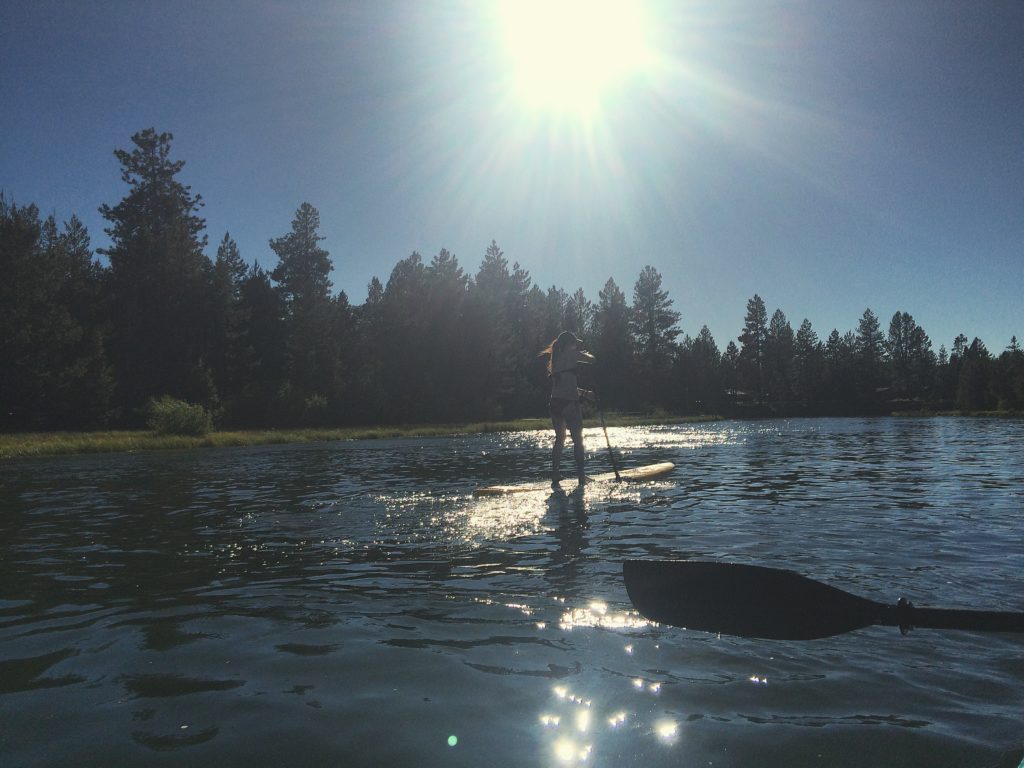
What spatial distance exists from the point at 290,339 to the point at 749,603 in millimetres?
69908

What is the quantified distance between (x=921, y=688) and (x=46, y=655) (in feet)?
17.5

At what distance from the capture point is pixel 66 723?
3301 millimetres

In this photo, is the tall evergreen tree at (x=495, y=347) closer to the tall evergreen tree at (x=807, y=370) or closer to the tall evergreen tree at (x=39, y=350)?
the tall evergreen tree at (x=39, y=350)

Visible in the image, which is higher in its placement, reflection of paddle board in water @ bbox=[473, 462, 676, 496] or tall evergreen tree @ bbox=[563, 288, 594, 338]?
tall evergreen tree @ bbox=[563, 288, 594, 338]

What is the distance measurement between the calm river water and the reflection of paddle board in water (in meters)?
1.79

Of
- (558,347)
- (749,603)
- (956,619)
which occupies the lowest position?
(749,603)

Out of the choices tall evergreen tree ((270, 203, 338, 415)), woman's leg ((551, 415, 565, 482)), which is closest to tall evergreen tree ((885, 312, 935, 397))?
tall evergreen tree ((270, 203, 338, 415))

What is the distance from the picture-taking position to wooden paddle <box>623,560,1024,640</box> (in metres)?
3.73

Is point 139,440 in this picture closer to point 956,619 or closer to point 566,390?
point 566,390

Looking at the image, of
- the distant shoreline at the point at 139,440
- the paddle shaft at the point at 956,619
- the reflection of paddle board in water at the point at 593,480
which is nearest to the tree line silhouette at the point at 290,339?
the distant shoreline at the point at 139,440

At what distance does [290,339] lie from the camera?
69250 millimetres

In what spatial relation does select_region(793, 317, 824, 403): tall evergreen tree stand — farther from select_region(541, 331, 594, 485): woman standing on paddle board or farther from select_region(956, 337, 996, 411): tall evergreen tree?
select_region(541, 331, 594, 485): woman standing on paddle board

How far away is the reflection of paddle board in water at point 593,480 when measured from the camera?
40.3 feet

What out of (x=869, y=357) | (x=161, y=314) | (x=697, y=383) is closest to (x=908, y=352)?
(x=869, y=357)
